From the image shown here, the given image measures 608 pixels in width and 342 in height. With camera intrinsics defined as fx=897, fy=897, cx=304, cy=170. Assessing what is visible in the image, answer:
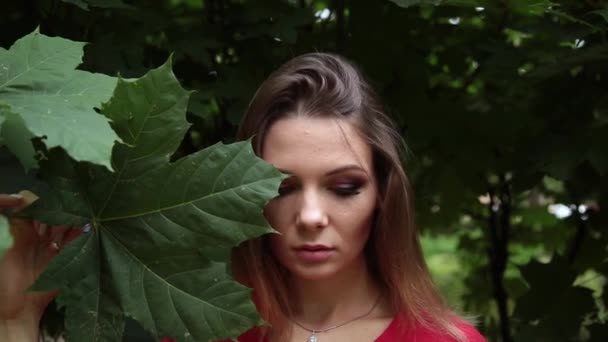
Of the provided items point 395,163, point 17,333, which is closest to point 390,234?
point 395,163

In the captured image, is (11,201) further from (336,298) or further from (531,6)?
(531,6)

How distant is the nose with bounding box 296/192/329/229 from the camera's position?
1.49m

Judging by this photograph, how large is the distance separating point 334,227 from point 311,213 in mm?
69

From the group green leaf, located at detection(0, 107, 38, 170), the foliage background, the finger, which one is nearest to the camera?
green leaf, located at detection(0, 107, 38, 170)

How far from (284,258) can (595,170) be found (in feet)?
3.30

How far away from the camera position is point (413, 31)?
2322 mm

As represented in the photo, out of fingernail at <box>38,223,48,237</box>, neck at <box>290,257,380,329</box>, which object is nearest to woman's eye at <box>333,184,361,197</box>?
neck at <box>290,257,380,329</box>

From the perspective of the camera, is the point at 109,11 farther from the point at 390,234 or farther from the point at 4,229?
the point at 4,229

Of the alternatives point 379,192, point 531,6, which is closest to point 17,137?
point 379,192

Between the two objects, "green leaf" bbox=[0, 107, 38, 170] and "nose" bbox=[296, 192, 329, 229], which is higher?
"green leaf" bbox=[0, 107, 38, 170]

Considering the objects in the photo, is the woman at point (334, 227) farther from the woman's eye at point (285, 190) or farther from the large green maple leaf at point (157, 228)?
the large green maple leaf at point (157, 228)

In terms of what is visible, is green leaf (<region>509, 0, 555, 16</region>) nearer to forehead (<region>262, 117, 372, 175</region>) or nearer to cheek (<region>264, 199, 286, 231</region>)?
forehead (<region>262, 117, 372, 175</region>)

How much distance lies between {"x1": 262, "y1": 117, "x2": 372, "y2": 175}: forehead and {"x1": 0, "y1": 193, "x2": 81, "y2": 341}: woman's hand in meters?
0.37

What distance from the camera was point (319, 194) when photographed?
152 centimetres
